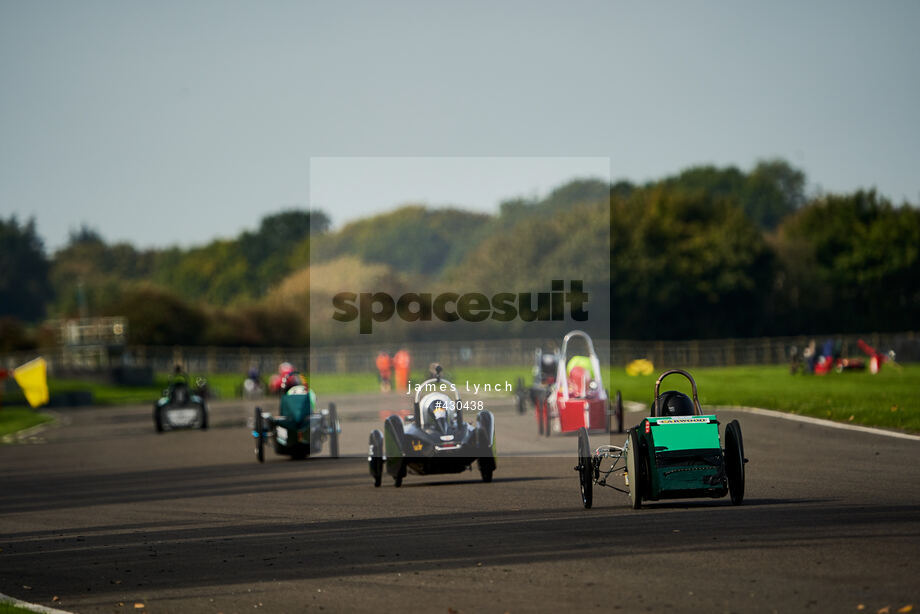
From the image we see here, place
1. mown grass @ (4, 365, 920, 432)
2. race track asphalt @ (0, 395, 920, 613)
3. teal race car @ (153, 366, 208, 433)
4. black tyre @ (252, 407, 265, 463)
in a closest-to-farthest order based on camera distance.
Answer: race track asphalt @ (0, 395, 920, 613) → black tyre @ (252, 407, 265, 463) → mown grass @ (4, 365, 920, 432) → teal race car @ (153, 366, 208, 433)

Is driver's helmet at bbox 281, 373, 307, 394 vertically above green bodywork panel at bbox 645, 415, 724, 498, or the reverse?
driver's helmet at bbox 281, 373, 307, 394

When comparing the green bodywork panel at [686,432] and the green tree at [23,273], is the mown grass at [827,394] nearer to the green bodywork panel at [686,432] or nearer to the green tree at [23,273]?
the green bodywork panel at [686,432]

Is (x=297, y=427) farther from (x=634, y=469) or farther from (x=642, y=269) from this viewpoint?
(x=642, y=269)

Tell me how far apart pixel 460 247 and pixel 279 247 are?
75.2 metres

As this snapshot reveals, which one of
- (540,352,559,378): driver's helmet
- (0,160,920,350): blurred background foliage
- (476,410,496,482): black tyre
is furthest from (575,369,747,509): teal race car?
(0,160,920,350): blurred background foliage

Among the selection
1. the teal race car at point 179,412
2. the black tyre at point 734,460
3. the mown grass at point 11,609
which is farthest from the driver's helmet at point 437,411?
the teal race car at point 179,412

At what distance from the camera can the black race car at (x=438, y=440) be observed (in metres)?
17.1

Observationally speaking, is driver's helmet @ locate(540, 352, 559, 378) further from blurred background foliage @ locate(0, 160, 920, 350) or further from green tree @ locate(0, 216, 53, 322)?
green tree @ locate(0, 216, 53, 322)

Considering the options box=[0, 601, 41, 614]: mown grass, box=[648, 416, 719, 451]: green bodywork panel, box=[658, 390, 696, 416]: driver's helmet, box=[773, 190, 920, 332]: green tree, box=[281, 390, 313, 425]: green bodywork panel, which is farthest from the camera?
box=[773, 190, 920, 332]: green tree

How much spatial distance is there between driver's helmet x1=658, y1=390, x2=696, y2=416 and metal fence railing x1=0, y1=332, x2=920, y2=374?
49.7 metres

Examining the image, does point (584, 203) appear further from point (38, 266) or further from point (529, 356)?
point (38, 266)

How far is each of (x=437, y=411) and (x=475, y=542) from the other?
5891 mm

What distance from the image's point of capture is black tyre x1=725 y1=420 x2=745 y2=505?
12.4 metres

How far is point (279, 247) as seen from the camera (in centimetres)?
13925
